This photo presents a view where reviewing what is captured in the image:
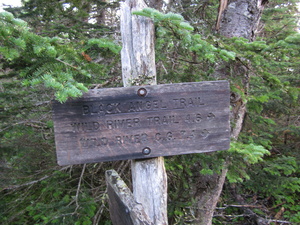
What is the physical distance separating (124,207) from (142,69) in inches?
42.4

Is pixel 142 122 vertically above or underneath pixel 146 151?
above

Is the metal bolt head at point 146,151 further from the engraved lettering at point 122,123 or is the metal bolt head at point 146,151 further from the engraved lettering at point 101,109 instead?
the engraved lettering at point 101,109

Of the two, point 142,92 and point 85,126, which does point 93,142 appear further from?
point 142,92

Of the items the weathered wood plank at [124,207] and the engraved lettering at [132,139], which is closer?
the weathered wood plank at [124,207]

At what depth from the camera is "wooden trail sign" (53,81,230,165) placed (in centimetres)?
156

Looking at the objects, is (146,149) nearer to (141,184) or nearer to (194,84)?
(141,184)

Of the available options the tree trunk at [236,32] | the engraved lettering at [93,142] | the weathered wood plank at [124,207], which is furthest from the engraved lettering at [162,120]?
the tree trunk at [236,32]

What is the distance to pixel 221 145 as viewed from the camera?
69.6 inches

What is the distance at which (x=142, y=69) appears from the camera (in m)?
1.86

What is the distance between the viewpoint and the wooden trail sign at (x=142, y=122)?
1.56 m

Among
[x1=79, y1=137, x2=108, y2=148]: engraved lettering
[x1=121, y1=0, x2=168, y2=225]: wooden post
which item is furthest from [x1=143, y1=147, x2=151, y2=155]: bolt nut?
[x1=79, y1=137, x2=108, y2=148]: engraved lettering

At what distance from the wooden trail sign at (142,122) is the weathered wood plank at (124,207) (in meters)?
0.24

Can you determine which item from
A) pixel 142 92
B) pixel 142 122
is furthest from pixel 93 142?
pixel 142 92

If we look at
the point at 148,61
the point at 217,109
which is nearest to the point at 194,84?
the point at 217,109
